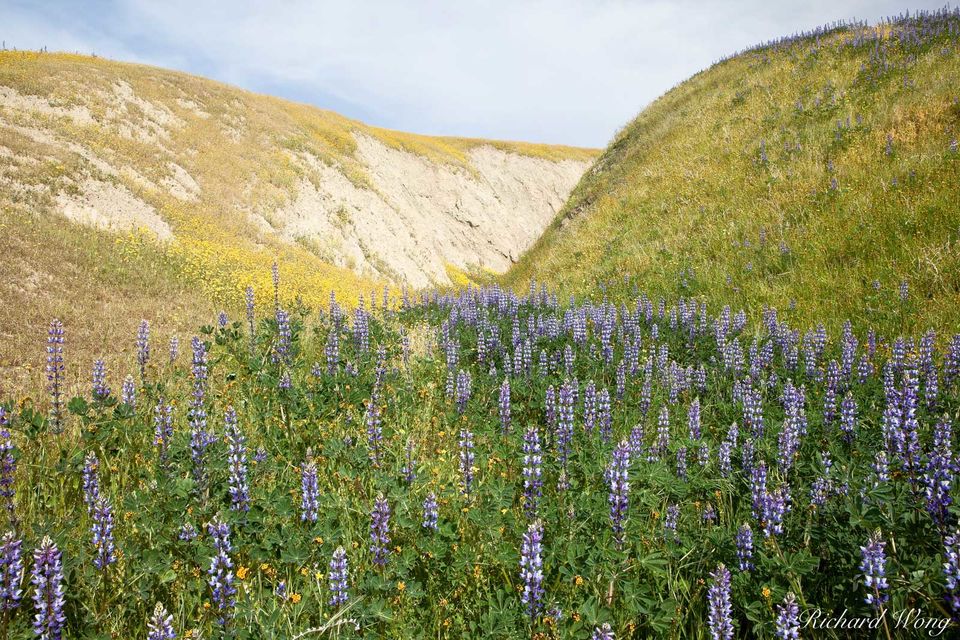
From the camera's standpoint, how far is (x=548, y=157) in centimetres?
6731

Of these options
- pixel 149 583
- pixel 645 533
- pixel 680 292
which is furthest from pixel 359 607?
pixel 680 292

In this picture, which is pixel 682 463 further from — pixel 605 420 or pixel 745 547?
pixel 745 547

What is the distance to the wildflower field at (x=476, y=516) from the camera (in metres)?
2.64

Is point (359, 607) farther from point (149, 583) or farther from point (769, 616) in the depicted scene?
point (769, 616)

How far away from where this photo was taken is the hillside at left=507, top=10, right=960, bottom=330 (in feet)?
28.3

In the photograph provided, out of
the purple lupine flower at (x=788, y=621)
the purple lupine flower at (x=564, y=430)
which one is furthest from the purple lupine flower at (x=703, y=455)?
the purple lupine flower at (x=788, y=621)

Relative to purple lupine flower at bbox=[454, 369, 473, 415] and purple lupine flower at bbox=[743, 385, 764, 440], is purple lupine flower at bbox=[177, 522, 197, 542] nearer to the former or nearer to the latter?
purple lupine flower at bbox=[454, 369, 473, 415]

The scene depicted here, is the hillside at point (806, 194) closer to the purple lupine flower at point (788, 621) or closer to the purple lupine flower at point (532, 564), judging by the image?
the purple lupine flower at point (788, 621)

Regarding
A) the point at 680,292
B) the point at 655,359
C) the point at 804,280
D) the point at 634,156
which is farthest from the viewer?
the point at 634,156

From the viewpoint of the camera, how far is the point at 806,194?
11.9m

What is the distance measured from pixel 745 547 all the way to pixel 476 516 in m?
1.62

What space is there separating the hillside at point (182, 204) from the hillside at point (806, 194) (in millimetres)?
10540

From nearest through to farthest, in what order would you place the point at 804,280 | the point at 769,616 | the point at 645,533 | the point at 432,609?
the point at 769,616 → the point at 432,609 → the point at 645,533 → the point at 804,280

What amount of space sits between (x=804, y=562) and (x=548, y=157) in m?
69.1
